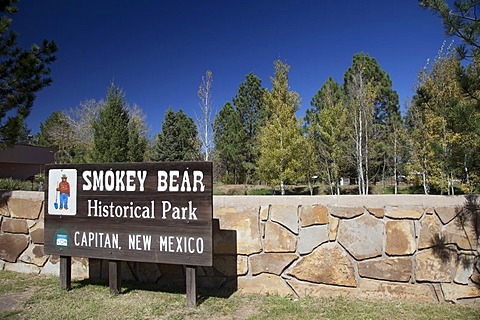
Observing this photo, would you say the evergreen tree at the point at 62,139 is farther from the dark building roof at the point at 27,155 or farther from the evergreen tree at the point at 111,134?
the evergreen tree at the point at 111,134

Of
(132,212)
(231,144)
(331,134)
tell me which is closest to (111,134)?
(231,144)

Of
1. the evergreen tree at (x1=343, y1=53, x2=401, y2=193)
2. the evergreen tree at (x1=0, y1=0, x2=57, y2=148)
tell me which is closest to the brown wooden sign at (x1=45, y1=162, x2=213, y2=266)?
the evergreen tree at (x1=0, y1=0, x2=57, y2=148)

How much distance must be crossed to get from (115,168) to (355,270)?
3.11m

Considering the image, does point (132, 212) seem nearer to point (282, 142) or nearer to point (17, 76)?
point (17, 76)

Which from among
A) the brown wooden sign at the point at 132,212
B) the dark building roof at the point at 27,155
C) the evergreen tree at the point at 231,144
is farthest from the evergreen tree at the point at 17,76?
the dark building roof at the point at 27,155

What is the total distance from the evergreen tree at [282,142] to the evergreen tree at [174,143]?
1532cm

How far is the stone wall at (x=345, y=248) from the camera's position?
349cm

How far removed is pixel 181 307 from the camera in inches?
140

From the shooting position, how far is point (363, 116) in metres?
21.4

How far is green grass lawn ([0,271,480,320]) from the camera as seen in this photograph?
10.7ft

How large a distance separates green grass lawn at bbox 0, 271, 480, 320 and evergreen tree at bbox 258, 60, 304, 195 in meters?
14.6

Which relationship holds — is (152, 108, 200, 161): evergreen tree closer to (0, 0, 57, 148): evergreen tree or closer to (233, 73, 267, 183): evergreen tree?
(233, 73, 267, 183): evergreen tree

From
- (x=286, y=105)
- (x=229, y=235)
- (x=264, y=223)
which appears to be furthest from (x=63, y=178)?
(x=286, y=105)

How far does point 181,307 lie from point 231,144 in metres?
24.7
